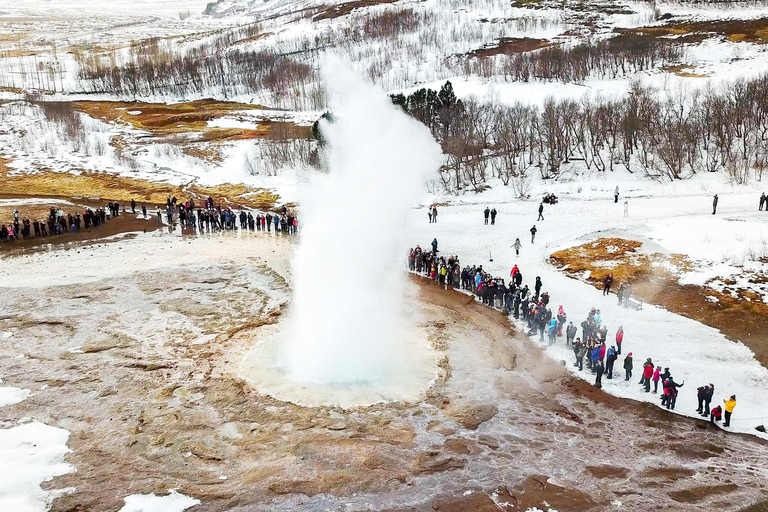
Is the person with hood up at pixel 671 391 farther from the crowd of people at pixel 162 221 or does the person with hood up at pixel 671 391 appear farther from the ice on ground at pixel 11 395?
the crowd of people at pixel 162 221

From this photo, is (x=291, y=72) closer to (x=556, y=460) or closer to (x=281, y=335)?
(x=281, y=335)

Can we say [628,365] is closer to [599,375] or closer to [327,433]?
[599,375]

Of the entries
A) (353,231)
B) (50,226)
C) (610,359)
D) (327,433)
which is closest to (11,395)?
(327,433)

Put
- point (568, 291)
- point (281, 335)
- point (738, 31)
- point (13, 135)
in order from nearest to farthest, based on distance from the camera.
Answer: point (281, 335) → point (568, 291) → point (13, 135) → point (738, 31)

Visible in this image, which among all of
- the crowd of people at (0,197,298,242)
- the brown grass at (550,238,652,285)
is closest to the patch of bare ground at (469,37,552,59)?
the crowd of people at (0,197,298,242)

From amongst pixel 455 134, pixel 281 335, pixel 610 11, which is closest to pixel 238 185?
pixel 455 134

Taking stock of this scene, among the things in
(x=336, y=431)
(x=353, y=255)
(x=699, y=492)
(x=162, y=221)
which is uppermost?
(x=353, y=255)

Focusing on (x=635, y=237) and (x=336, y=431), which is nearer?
(x=336, y=431)
